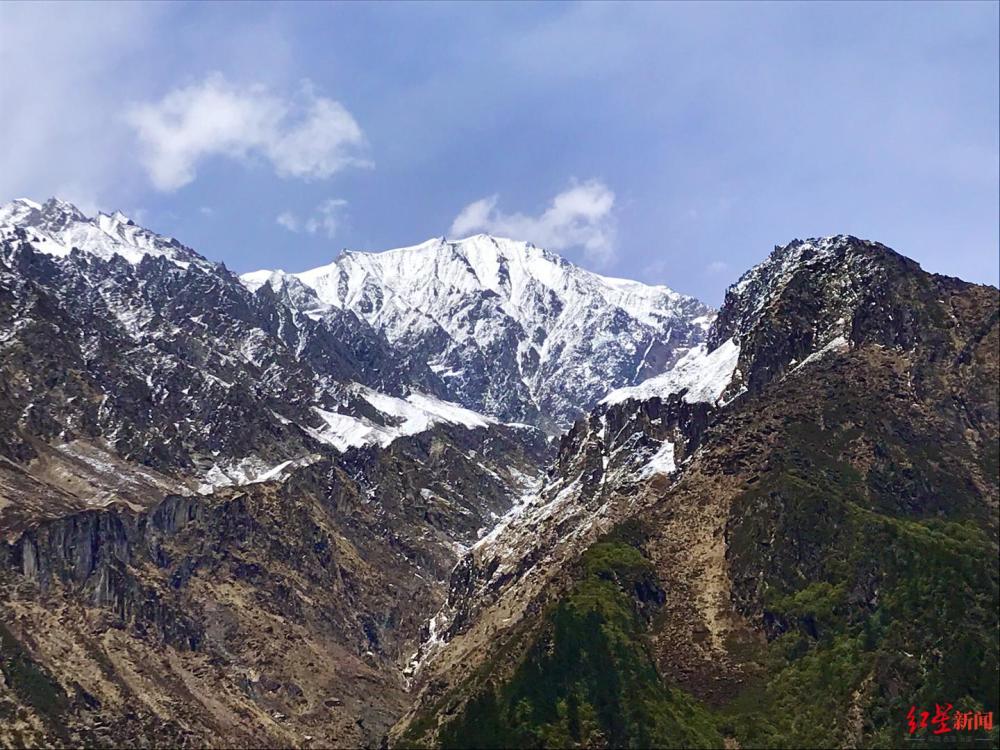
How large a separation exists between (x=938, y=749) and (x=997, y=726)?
405 inches

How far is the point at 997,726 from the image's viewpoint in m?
198

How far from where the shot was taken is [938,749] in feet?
656
